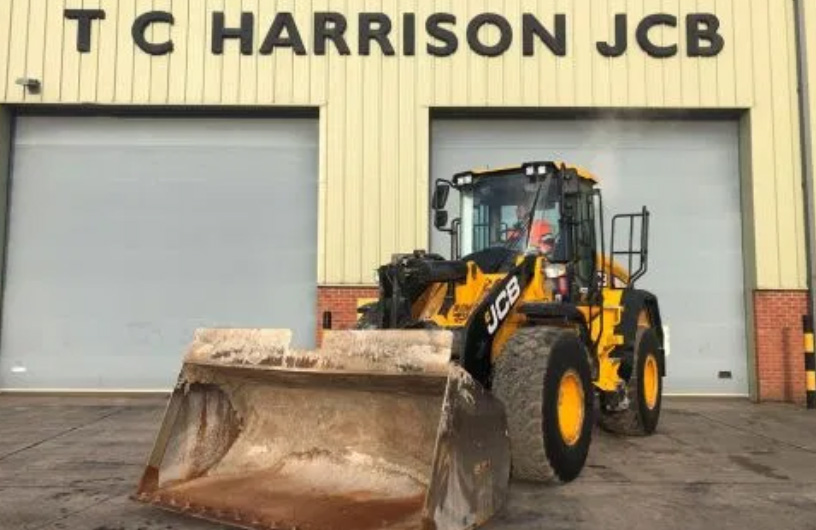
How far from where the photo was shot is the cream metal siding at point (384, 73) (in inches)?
540

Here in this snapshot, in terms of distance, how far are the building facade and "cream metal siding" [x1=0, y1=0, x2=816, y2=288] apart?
4cm

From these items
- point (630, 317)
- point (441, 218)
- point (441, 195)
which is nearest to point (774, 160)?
point (630, 317)

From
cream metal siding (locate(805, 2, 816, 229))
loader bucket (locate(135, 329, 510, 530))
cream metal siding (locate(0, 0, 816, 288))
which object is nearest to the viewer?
loader bucket (locate(135, 329, 510, 530))

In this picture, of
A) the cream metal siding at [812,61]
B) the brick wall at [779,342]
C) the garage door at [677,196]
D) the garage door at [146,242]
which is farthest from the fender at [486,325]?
the cream metal siding at [812,61]

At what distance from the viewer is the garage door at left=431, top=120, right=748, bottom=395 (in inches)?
543

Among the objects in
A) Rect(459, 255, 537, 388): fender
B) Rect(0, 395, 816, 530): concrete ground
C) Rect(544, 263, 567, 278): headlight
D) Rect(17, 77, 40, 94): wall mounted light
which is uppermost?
Rect(17, 77, 40, 94): wall mounted light

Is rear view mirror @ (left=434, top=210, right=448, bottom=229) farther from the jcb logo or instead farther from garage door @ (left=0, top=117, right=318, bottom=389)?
garage door @ (left=0, top=117, right=318, bottom=389)

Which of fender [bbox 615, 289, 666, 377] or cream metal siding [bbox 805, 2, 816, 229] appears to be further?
cream metal siding [bbox 805, 2, 816, 229]

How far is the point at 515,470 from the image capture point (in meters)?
5.87

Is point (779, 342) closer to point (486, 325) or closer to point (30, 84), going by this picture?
point (486, 325)

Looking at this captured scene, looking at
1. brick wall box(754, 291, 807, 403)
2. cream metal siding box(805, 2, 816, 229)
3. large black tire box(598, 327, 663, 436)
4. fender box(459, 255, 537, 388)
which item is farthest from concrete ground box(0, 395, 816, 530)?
cream metal siding box(805, 2, 816, 229)

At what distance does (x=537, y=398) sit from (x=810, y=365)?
29.1 ft

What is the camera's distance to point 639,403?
8.66 meters

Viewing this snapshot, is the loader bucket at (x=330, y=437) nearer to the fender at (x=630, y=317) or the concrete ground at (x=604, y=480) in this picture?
the concrete ground at (x=604, y=480)
